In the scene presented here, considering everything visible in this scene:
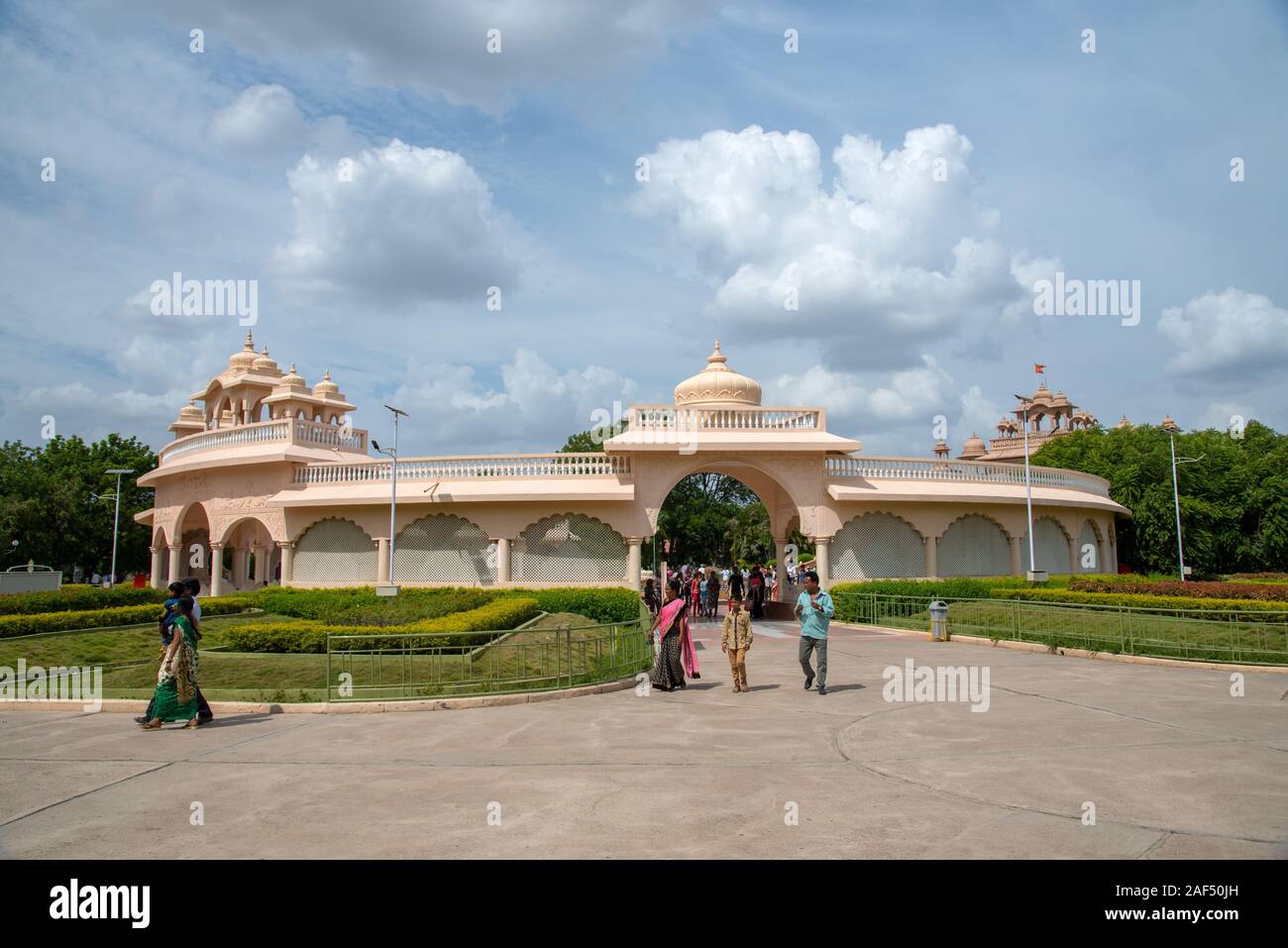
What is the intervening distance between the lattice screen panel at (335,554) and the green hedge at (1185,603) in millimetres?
16612

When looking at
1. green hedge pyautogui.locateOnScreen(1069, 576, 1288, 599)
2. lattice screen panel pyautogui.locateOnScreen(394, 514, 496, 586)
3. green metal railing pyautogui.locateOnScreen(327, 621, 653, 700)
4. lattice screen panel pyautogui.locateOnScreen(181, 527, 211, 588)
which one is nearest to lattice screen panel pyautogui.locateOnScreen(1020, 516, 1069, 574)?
green hedge pyautogui.locateOnScreen(1069, 576, 1288, 599)

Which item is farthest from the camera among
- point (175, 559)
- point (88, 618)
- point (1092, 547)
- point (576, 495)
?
point (1092, 547)

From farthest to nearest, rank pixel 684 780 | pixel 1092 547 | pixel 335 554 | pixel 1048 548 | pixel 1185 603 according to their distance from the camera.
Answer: pixel 1092 547 → pixel 1048 548 → pixel 335 554 → pixel 1185 603 → pixel 684 780

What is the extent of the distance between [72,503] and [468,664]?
37636mm

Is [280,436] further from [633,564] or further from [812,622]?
[812,622]

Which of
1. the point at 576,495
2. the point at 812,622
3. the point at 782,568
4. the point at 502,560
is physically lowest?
the point at 812,622

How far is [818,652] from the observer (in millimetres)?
11258

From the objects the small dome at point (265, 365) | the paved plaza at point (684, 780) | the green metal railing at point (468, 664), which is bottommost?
the paved plaza at point (684, 780)

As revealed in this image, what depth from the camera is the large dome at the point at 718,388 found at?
27375 mm

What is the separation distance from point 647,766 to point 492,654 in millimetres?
5216

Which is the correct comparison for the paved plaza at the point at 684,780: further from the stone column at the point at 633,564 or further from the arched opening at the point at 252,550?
the arched opening at the point at 252,550

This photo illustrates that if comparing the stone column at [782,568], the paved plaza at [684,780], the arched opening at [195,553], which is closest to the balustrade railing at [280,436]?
the arched opening at [195,553]

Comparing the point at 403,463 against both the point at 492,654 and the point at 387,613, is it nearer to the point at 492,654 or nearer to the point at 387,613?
the point at 387,613

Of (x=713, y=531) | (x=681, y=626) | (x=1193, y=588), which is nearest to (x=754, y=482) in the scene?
(x=1193, y=588)
